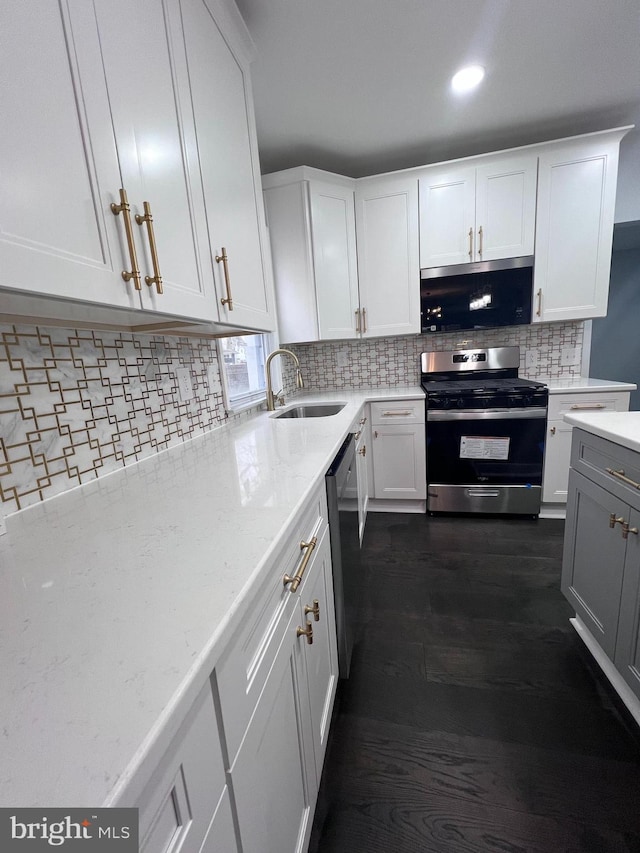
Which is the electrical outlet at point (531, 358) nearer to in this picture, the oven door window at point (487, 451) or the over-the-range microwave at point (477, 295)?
the over-the-range microwave at point (477, 295)

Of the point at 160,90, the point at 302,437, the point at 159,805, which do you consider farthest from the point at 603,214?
the point at 159,805

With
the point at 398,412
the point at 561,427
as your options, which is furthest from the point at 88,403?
the point at 561,427

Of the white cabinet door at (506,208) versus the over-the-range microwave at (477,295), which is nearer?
the white cabinet door at (506,208)

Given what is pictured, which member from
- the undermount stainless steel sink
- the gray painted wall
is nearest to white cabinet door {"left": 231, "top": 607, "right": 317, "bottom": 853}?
the undermount stainless steel sink

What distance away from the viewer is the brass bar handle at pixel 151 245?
0.82 meters

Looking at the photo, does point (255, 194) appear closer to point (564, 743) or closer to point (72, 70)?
point (72, 70)

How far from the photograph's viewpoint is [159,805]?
34 cm

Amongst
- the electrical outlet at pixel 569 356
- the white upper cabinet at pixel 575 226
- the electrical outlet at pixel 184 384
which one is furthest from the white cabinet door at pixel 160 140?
the electrical outlet at pixel 569 356

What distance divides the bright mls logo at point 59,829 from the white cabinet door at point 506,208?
2981 mm

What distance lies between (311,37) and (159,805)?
237 centimetres

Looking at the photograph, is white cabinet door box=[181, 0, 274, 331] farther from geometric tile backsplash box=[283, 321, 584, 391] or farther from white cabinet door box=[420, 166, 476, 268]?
white cabinet door box=[420, 166, 476, 268]

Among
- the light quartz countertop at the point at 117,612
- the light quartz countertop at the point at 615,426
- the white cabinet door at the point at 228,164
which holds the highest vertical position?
the white cabinet door at the point at 228,164

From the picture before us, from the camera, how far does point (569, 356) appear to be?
2805 mm

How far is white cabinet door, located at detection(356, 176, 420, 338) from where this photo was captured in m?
2.58
